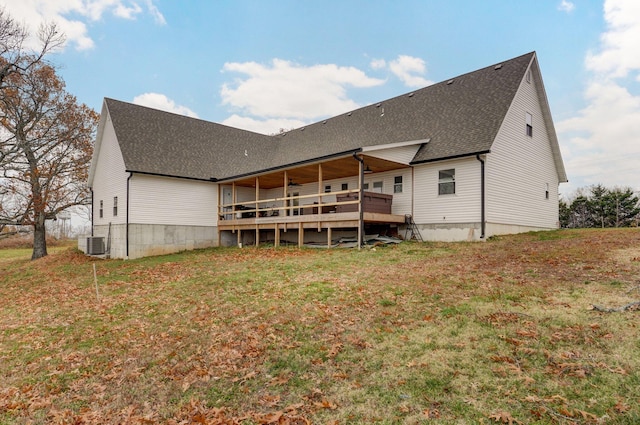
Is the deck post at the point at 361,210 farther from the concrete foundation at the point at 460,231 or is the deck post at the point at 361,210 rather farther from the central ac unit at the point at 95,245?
the central ac unit at the point at 95,245

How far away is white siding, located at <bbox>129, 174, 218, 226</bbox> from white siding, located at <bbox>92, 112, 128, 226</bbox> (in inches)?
32.7

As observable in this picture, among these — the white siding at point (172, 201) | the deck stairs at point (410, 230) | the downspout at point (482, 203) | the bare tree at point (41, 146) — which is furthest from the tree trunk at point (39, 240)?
the downspout at point (482, 203)

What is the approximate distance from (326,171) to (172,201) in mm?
8991

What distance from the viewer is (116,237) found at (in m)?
20.0

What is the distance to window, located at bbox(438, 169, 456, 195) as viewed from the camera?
16156 mm

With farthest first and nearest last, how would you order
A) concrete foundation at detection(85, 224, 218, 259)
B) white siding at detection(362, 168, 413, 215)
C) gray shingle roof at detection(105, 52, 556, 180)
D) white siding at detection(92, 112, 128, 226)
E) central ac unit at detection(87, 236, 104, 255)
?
1. central ac unit at detection(87, 236, 104, 255)
2. white siding at detection(92, 112, 128, 226)
3. concrete foundation at detection(85, 224, 218, 259)
4. white siding at detection(362, 168, 413, 215)
5. gray shingle roof at detection(105, 52, 556, 180)

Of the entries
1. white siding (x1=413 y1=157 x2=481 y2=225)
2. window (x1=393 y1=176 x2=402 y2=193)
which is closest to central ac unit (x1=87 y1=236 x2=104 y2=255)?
window (x1=393 y1=176 x2=402 y2=193)

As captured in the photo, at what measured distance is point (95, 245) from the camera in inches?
798

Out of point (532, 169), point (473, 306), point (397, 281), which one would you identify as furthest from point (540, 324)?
point (532, 169)

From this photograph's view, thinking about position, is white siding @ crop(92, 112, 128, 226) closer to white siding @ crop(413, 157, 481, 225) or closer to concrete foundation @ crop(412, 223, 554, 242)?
white siding @ crop(413, 157, 481, 225)

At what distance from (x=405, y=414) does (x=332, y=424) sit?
0.76 meters

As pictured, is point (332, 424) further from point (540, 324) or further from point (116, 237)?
point (116, 237)

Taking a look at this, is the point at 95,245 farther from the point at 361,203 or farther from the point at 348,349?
the point at 348,349

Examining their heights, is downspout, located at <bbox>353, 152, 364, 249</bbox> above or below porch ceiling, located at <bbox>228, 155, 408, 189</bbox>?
below
